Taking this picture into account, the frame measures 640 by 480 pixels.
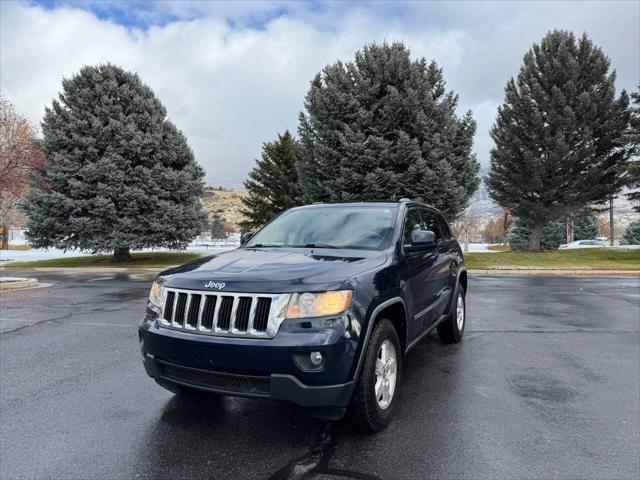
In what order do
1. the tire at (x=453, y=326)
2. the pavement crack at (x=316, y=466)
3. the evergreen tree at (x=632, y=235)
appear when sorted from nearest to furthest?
the pavement crack at (x=316, y=466) < the tire at (x=453, y=326) < the evergreen tree at (x=632, y=235)

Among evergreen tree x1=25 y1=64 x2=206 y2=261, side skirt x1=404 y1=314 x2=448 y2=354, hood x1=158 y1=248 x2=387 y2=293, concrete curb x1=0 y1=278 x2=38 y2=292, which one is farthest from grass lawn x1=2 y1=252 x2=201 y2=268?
hood x1=158 y1=248 x2=387 y2=293

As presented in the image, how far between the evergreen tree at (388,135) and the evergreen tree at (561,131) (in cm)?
613

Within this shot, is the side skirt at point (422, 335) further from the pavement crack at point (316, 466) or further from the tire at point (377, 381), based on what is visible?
the pavement crack at point (316, 466)

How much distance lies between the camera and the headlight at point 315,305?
2879 millimetres

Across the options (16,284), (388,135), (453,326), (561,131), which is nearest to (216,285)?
(453,326)

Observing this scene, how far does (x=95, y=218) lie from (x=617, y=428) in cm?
2084

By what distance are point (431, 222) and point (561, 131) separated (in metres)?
22.6

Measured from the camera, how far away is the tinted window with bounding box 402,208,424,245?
4.27 m

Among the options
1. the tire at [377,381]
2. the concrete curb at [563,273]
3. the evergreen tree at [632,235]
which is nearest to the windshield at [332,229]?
the tire at [377,381]

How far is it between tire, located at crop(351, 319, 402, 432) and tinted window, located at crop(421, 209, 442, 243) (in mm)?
2052

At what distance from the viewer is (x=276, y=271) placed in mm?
3137

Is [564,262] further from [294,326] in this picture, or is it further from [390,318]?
[294,326]

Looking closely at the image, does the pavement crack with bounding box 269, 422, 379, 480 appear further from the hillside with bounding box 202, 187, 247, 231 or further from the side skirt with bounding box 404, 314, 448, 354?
the hillside with bounding box 202, 187, 247, 231

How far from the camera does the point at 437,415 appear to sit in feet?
11.7
